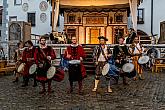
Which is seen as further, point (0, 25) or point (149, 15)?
point (0, 25)

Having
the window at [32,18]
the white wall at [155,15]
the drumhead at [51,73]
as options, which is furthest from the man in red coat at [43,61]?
the window at [32,18]

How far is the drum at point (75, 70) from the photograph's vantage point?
12438 millimetres

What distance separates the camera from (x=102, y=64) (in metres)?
13.0

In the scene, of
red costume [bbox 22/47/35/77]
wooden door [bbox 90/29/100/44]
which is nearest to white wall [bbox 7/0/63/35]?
wooden door [bbox 90/29/100/44]

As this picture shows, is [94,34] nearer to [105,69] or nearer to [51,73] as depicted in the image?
[105,69]

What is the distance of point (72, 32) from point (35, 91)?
18655mm

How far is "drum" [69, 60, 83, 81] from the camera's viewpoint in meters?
12.4

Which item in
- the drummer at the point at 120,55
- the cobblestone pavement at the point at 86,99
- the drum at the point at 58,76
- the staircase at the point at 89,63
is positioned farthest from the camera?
the staircase at the point at 89,63

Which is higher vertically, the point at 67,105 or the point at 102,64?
the point at 102,64

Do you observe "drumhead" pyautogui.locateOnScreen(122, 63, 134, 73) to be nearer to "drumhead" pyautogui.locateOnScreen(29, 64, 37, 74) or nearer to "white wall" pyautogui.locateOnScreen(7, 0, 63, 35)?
"drumhead" pyautogui.locateOnScreen(29, 64, 37, 74)

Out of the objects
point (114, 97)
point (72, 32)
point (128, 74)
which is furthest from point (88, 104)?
point (72, 32)

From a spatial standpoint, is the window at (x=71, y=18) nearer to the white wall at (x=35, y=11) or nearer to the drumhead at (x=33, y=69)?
the white wall at (x=35, y=11)

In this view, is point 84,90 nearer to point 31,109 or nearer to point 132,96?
point 132,96

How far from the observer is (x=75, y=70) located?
1253cm
